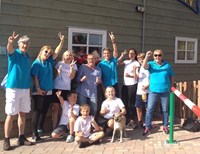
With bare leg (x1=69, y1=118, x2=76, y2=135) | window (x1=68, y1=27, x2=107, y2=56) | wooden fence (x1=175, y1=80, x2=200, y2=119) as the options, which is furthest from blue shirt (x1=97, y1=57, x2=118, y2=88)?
wooden fence (x1=175, y1=80, x2=200, y2=119)

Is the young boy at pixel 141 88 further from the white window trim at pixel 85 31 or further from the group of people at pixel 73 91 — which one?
the white window trim at pixel 85 31

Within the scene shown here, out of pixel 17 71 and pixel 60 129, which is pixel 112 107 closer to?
pixel 60 129

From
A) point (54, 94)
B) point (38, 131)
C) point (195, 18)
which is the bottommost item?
point (38, 131)

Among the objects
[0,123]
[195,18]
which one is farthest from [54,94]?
[195,18]

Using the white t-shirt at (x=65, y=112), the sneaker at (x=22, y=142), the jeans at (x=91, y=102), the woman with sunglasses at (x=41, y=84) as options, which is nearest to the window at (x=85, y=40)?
the woman with sunglasses at (x=41, y=84)

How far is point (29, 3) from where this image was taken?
21.9ft

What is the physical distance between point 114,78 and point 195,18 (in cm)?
470

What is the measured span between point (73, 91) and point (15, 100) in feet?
4.73

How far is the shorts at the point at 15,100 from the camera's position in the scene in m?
5.64

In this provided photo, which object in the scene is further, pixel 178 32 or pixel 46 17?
pixel 178 32

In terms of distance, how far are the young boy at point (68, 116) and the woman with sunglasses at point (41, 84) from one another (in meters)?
0.27

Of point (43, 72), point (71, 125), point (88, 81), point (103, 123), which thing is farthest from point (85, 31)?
point (71, 125)

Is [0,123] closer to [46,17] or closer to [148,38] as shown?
[46,17]

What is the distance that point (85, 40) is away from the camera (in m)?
7.64
